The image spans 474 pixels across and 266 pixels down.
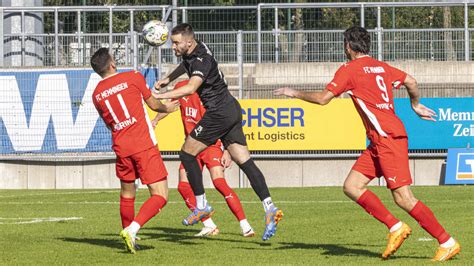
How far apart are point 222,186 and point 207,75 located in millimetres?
1640

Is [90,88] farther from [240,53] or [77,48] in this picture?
[240,53]

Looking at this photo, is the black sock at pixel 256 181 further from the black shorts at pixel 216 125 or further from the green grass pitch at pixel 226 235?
the green grass pitch at pixel 226 235

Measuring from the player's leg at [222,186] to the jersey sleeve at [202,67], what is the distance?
1.58 m

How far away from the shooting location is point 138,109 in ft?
38.0

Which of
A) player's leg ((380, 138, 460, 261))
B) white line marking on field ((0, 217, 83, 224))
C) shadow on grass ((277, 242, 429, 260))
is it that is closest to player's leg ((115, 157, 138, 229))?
shadow on grass ((277, 242, 429, 260))

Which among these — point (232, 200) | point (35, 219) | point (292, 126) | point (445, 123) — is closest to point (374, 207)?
point (232, 200)

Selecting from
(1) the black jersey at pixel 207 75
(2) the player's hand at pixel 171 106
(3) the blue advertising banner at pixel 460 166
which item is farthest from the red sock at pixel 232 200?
(3) the blue advertising banner at pixel 460 166

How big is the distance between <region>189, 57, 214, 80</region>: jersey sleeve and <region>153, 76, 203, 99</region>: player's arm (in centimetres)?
6

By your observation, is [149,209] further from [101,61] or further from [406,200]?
[406,200]

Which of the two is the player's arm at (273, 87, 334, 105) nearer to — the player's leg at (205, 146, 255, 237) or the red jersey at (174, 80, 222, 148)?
the player's leg at (205, 146, 255, 237)

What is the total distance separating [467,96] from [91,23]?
348 inches

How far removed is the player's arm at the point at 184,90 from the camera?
11648 millimetres

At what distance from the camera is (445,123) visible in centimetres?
2469

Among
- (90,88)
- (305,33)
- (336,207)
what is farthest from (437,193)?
(90,88)
